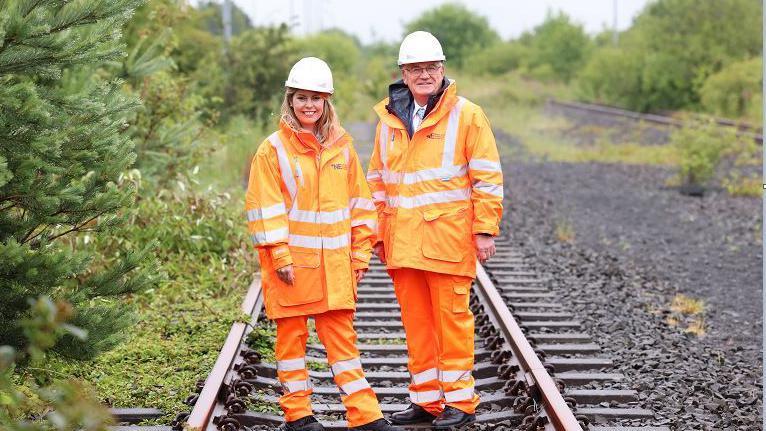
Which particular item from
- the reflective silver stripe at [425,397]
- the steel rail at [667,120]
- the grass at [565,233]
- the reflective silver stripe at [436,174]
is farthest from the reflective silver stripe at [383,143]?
the steel rail at [667,120]

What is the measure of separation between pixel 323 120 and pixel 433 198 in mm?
657

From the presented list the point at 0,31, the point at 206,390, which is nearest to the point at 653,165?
the point at 206,390

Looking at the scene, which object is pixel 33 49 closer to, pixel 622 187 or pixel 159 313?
pixel 159 313

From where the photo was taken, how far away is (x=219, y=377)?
5.30 metres

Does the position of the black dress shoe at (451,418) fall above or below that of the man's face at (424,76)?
below

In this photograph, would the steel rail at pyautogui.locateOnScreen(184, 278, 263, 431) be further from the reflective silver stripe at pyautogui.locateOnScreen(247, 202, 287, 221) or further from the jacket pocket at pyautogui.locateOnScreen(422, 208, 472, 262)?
the jacket pocket at pyautogui.locateOnScreen(422, 208, 472, 262)

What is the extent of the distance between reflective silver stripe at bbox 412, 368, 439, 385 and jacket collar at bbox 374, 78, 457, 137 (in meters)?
1.21

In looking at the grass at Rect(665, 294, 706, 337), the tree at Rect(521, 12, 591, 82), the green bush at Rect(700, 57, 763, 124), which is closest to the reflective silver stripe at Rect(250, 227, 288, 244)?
the grass at Rect(665, 294, 706, 337)

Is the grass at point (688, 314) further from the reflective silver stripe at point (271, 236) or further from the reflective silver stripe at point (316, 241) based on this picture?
the reflective silver stripe at point (271, 236)

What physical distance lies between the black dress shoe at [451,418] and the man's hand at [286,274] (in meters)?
1.04

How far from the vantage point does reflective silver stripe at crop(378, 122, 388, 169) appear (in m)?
5.13

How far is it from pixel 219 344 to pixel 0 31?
129 inches

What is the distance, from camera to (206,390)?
5102 millimetres

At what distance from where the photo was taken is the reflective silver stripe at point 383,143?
16.8 feet
